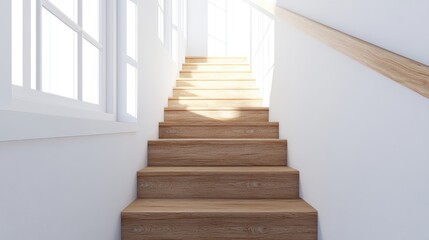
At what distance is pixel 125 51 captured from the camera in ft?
6.45

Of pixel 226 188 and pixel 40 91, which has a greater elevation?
pixel 40 91

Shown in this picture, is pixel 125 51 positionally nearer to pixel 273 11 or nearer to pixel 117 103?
pixel 117 103

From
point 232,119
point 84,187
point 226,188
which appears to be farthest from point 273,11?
point 84,187

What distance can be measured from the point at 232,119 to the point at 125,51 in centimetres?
139

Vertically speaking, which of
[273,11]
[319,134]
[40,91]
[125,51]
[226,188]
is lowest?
[226,188]

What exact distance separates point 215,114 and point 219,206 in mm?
1308

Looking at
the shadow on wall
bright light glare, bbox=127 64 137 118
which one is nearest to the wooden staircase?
bright light glare, bbox=127 64 137 118

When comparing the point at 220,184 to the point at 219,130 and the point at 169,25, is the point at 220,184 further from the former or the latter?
the point at 169,25

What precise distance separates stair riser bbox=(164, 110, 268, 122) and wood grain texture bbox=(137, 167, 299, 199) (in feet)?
3.40

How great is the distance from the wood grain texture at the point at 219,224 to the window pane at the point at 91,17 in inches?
35.3

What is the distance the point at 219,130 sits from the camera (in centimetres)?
283

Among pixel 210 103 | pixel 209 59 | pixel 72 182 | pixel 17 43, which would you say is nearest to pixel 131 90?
pixel 72 182

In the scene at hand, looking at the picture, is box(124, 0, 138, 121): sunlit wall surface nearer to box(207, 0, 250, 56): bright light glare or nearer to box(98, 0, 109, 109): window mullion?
box(98, 0, 109, 109): window mullion

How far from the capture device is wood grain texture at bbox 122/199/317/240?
179cm
